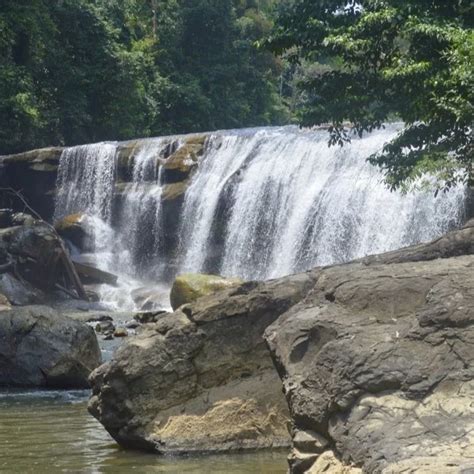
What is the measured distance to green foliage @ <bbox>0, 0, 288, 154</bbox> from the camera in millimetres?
41062

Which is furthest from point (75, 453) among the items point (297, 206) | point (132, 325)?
point (297, 206)

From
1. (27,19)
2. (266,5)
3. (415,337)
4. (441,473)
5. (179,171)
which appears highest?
(266,5)

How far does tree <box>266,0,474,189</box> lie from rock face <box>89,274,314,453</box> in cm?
784

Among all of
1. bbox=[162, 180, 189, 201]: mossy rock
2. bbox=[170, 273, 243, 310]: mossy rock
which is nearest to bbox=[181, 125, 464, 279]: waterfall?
bbox=[162, 180, 189, 201]: mossy rock

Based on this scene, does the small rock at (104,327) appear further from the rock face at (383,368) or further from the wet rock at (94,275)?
the rock face at (383,368)

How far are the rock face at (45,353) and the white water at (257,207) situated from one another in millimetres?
12738

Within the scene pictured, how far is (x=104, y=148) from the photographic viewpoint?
3625cm

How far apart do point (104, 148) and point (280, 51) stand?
1708cm

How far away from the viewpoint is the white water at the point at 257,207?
27031mm

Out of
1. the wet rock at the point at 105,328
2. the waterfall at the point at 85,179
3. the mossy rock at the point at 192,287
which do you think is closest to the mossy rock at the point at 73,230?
the waterfall at the point at 85,179

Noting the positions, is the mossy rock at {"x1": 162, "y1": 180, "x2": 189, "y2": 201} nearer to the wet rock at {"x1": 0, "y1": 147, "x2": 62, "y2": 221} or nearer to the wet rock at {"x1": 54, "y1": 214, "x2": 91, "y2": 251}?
the wet rock at {"x1": 54, "y1": 214, "x2": 91, "y2": 251}

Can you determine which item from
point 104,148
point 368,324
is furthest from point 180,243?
point 368,324

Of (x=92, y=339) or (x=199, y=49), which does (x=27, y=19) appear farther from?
(x=92, y=339)

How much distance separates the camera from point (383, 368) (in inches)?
241
